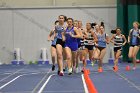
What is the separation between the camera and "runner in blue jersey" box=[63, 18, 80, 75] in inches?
529

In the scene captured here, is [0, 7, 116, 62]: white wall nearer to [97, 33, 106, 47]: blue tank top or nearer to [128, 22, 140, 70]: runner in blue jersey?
[128, 22, 140, 70]: runner in blue jersey

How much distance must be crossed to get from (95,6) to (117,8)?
1297mm

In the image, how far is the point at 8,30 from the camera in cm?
2483

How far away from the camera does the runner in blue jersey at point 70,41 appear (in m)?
13.4

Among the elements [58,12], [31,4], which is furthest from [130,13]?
[31,4]

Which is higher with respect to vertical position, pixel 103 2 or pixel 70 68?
pixel 103 2

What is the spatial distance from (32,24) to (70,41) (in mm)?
11188

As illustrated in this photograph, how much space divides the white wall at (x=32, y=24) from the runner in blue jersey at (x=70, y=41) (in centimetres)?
1082

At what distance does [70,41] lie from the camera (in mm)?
13859

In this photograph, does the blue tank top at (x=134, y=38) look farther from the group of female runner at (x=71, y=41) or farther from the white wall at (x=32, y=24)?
the white wall at (x=32, y=24)

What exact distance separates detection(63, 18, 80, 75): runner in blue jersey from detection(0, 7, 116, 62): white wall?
10824 mm

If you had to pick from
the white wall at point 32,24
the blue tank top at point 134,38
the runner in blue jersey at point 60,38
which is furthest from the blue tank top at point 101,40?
the white wall at point 32,24

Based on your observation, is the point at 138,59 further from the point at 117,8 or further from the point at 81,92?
the point at 81,92

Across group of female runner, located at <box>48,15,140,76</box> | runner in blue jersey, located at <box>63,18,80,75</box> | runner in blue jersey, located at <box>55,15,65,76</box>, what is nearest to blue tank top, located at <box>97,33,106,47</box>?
group of female runner, located at <box>48,15,140,76</box>
